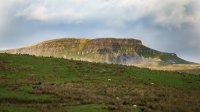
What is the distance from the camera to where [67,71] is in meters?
58.2

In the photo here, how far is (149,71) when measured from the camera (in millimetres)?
62875

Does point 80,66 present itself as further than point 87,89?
Yes

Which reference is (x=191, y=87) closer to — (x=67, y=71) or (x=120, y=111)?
(x=67, y=71)

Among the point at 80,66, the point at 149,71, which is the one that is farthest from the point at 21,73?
the point at 149,71

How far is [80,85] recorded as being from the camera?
49.0m

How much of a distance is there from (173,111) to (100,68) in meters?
24.6

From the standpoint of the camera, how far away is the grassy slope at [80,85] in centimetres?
4003

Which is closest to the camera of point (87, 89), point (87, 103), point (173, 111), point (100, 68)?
point (173, 111)

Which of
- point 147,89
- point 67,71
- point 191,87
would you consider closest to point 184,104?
point 147,89

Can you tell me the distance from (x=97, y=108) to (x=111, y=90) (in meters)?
10.2

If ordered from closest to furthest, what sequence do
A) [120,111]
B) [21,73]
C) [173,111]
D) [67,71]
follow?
[120,111], [173,111], [21,73], [67,71]

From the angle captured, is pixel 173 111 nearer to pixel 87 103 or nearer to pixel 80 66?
pixel 87 103

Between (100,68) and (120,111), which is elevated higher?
(100,68)

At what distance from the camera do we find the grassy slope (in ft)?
131
